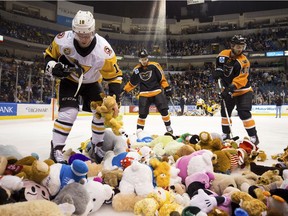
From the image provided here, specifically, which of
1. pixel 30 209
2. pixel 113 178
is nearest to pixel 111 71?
pixel 113 178

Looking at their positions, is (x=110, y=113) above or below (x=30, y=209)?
above

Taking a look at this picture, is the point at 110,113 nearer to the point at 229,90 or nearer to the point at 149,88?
the point at 229,90

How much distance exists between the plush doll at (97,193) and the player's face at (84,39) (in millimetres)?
1428

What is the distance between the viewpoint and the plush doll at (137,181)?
1.73 m

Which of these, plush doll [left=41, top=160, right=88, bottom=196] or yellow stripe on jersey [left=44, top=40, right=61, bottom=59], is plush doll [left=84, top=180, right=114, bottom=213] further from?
yellow stripe on jersey [left=44, top=40, right=61, bottom=59]

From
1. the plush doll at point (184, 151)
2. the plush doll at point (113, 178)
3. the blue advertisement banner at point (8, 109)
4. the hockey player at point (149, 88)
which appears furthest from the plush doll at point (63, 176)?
the blue advertisement banner at point (8, 109)

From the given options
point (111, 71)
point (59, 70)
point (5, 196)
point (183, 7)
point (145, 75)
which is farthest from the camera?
point (183, 7)

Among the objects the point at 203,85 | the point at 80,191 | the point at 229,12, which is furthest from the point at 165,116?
the point at 229,12

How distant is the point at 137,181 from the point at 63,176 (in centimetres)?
47

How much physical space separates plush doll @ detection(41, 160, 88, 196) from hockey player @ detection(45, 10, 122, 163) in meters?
0.81

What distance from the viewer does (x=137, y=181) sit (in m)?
1.78

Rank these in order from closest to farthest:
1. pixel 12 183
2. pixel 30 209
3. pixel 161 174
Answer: pixel 30 209 → pixel 12 183 → pixel 161 174

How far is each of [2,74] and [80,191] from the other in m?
9.28

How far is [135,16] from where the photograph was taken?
94.1 feet
